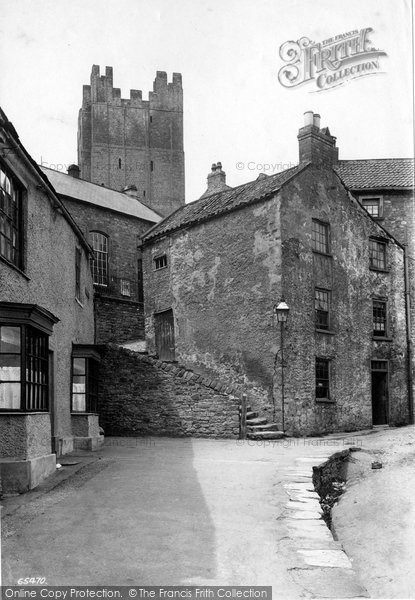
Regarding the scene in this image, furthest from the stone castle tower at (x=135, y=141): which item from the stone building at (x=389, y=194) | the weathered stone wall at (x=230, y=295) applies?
the weathered stone wall at (x=230, y=295)

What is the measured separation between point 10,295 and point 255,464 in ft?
17.3

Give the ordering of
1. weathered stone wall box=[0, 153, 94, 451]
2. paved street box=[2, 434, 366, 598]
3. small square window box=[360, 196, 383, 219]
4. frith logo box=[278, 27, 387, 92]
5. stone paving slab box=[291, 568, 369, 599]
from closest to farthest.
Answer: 1. stone paving slab box=[291, 568, 369, 599]
2. paved street box=[2, 434, 366, 598]
3. frith logo box=[278, 27, 387, 92]
4. weathered stone wall box=[0, 153, 94, 451]
5. small square window box=[360, 196, 383, 219]

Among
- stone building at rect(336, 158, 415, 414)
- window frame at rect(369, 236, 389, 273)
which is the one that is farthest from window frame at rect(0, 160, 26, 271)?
→ stone building at rect(336, 158, 415, 414)

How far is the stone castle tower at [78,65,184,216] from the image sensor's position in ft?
189

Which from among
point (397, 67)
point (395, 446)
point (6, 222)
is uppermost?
point (397, 67)

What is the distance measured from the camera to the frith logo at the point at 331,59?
681cm

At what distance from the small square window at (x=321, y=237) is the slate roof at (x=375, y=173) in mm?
9403

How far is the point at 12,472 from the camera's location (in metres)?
8.35

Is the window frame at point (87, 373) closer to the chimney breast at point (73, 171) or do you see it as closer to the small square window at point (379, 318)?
the small square window at point (379, 318)

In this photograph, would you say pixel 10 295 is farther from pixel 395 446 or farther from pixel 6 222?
pixel 395 446

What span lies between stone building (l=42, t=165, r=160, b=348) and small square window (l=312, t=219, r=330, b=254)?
35.4 ft

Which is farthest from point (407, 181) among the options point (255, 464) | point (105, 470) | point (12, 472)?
point (12, 472)

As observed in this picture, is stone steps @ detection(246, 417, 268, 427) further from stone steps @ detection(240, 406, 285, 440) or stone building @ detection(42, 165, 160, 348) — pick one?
stone building @ detection(42, 165, 160, 348)

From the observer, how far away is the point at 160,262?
22.6 meters
